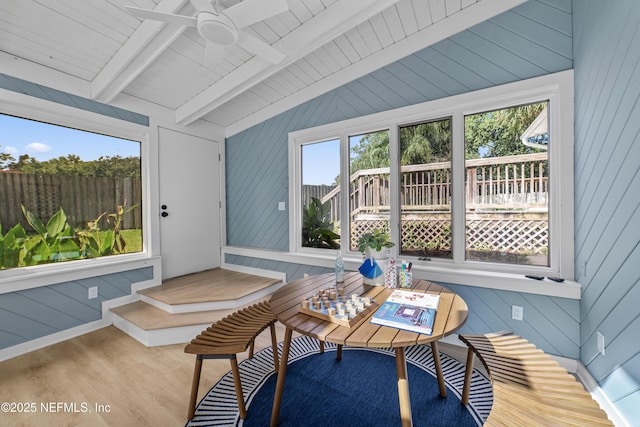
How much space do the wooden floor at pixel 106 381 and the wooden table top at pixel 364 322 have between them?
0.90m

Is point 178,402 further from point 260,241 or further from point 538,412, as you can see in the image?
point 260,241

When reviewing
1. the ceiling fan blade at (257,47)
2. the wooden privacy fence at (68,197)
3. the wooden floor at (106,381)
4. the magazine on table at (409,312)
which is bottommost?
the wooden floor at (106,381)

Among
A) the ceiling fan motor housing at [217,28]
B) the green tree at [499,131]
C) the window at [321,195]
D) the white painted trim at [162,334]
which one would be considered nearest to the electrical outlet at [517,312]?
the green tree at [499,131]

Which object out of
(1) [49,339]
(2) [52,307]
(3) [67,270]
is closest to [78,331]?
(1) [49,339]

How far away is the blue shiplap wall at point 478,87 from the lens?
6.25 ft

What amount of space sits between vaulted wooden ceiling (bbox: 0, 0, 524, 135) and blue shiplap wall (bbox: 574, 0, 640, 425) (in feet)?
2.73

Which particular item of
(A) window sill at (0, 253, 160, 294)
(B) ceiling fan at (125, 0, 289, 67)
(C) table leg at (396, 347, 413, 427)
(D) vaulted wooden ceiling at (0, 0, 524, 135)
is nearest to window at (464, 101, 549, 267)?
(D) vaulted wooden ceiling at (0, 0, 524, 135)

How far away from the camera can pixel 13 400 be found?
1698 millimetres

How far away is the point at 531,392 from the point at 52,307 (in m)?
3.52

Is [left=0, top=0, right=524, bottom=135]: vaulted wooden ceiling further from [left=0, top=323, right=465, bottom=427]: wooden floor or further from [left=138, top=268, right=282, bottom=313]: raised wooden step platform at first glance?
[left=0, top=323, right=465, bottom=427]: wooden floor

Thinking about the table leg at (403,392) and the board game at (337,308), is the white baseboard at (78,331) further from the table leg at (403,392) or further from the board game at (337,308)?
the table leg at (403,392)

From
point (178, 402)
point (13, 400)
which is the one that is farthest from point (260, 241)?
point (13, 400)

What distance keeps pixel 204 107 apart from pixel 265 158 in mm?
918

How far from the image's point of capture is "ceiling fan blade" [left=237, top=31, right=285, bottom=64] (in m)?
1.78
